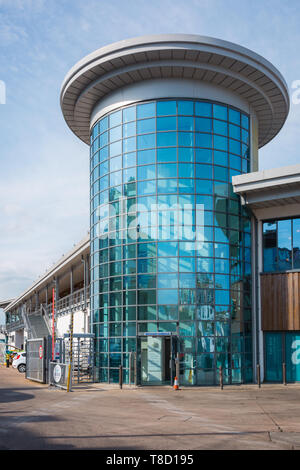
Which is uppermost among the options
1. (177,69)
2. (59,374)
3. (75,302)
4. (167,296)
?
(177,69)

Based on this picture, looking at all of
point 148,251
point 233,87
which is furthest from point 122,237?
point 233,87

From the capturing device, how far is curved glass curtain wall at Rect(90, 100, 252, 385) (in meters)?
25.9

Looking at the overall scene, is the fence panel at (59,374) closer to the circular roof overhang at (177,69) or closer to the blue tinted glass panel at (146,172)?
the blue tinted glass panel at (146,172)

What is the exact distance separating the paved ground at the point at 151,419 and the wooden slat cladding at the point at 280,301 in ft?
14.0

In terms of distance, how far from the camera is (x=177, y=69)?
26.8m

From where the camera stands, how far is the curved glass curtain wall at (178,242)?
25.9 meters

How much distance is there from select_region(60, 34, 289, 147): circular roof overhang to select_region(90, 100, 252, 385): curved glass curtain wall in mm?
1365

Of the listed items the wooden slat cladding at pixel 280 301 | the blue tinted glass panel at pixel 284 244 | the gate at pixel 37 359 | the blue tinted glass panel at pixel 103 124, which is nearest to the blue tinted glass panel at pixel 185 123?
the blue tinted glass panel at pixel 103 124

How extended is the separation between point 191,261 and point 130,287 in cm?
328

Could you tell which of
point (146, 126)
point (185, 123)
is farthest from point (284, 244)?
point (146, 126)

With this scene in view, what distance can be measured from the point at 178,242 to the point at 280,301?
6.10 metres

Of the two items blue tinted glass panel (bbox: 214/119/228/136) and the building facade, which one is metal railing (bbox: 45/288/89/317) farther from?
blue tinted glass panel (bbox: 214/119/228/136)

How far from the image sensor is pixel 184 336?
83.8 ft

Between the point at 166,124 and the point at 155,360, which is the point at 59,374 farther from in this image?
the point at 166,124
